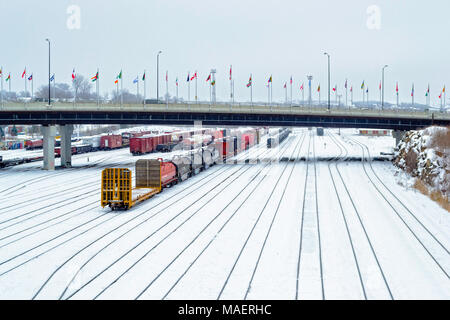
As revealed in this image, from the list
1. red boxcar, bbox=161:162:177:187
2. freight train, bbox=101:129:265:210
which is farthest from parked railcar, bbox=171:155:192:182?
red boxcar, bbox=161:162:177:187

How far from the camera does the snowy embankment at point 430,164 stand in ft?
119

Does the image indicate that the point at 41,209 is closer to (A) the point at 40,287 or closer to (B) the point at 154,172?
(B) the point at 154,172

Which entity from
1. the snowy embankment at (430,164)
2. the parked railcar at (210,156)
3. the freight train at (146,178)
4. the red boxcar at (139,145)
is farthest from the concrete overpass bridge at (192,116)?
the snowy embankment at (430,164)

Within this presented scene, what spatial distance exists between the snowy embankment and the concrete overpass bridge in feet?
57.3

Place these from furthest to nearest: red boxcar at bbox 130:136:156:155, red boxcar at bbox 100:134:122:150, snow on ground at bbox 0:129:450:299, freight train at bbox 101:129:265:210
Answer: red boxcar at bbox 100:134:122:150, red boxcar at bbox 130:136:156:155, freight train at bbox 101:129:265:210, snow on ground at bbox 0:129:450:299

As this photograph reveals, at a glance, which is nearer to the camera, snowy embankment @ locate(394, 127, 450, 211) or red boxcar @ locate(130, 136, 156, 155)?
snowy embankment @ locate(394, 127, 450, 211)

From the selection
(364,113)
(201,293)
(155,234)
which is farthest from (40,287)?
(364,113)

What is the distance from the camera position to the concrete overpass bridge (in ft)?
189

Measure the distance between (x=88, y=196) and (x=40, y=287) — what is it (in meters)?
20.4

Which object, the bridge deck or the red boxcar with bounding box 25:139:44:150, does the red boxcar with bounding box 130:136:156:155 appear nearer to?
the bridge deck

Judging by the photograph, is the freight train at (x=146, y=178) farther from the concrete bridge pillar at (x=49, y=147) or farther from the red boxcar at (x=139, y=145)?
the red boxcar at (x=139, y=145)

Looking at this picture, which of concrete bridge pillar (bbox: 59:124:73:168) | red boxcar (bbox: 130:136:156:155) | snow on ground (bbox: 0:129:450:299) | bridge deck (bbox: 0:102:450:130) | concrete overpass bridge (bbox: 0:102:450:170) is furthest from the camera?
red boxcar (bbox: 130:136:156:155)

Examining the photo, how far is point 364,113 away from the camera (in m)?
65.7
